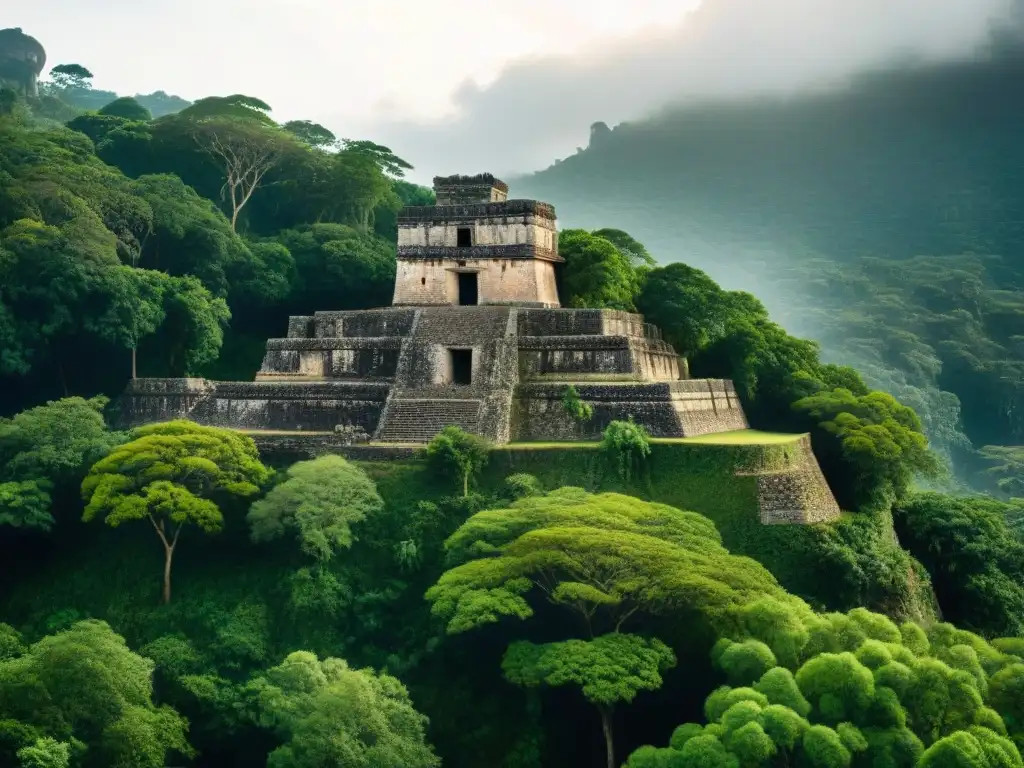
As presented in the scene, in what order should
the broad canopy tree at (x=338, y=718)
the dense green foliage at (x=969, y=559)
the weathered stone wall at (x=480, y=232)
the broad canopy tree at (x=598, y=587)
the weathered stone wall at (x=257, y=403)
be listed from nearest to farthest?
the broad canopy tree at (x=338, y=718) < the broad canopy tree at (x=598, y=587) < the dense green foliage at (x=969, y=559) < the weathered stone wall at (x=257, y=403) < the weathered stone wall at (x=480, y=232)

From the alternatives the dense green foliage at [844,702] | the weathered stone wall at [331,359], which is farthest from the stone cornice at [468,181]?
the dense green foliage at [844,702]

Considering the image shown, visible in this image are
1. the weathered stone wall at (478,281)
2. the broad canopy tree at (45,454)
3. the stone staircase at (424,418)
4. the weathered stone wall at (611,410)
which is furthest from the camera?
the weathered stone wall at (478,281)

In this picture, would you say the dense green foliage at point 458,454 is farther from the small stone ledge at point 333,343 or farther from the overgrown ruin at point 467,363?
the small stone ledge at point 333,343

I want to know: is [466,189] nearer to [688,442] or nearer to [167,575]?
[688,442]

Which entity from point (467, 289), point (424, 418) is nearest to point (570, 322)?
point (467, 289)

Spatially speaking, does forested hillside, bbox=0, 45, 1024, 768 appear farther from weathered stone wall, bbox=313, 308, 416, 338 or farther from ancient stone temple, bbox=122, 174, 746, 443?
weathered stone wall, bbox=313, 308, 416, 338

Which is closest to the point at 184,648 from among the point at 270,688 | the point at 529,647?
the point at 270,688
